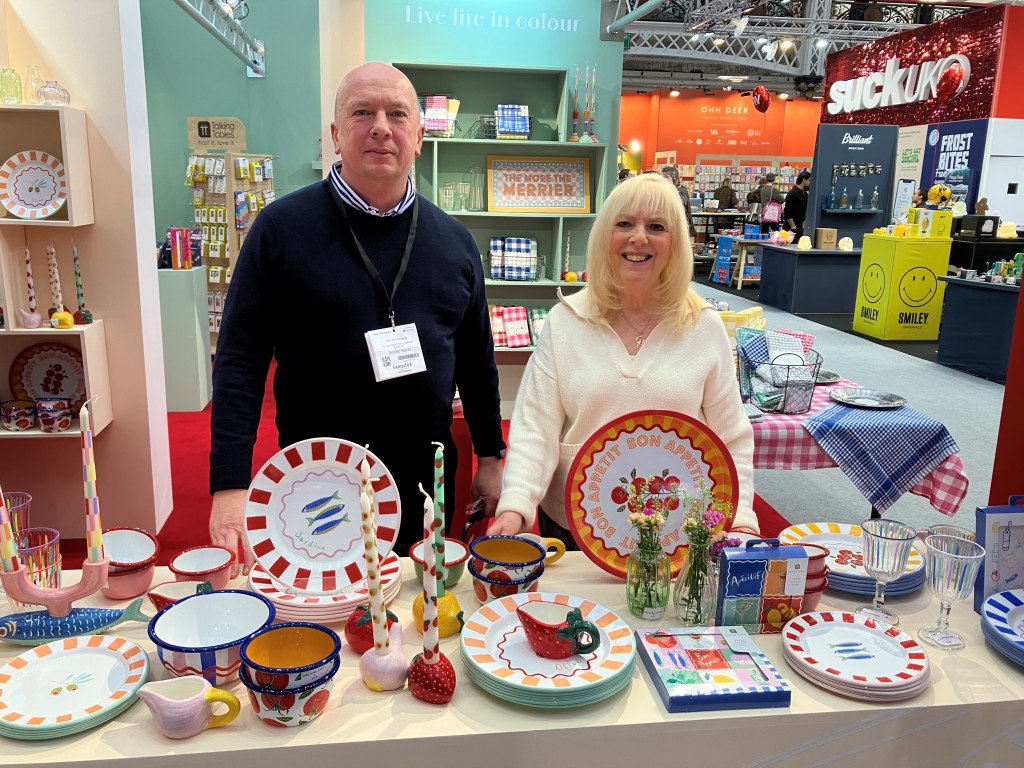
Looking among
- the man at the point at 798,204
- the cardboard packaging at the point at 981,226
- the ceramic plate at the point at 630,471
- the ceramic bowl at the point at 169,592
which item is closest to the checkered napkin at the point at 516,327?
the ceramic plate at the point at 630,471

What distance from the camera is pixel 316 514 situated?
4.62 feet

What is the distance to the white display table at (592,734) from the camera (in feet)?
3.58

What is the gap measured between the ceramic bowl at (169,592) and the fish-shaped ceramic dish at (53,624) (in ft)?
0.13

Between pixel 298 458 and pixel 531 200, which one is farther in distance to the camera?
pixel 531 200

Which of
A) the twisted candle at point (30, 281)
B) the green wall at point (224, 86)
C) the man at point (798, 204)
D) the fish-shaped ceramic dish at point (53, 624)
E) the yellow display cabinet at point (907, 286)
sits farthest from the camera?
the man at point (798, 204)

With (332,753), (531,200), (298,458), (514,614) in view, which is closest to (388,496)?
(298,458)

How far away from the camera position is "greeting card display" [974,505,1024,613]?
1.49 meters

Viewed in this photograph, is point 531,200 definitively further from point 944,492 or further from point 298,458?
point 298,458

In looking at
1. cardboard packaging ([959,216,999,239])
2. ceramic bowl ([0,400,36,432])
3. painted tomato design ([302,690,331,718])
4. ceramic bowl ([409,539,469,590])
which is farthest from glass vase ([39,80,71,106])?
cardboard packaging ([959,216,999,239])

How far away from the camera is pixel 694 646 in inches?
52.4

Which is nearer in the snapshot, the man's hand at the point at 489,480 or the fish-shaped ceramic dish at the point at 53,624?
the fish-shaped ceramic dish at the point at 53,624

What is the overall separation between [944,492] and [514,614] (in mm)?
2123

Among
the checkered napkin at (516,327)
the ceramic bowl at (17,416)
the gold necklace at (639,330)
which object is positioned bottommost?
the ceramic bowl at (17,416)

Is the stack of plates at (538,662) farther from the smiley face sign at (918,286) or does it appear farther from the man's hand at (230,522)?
the smiley face sign at (918,286)
